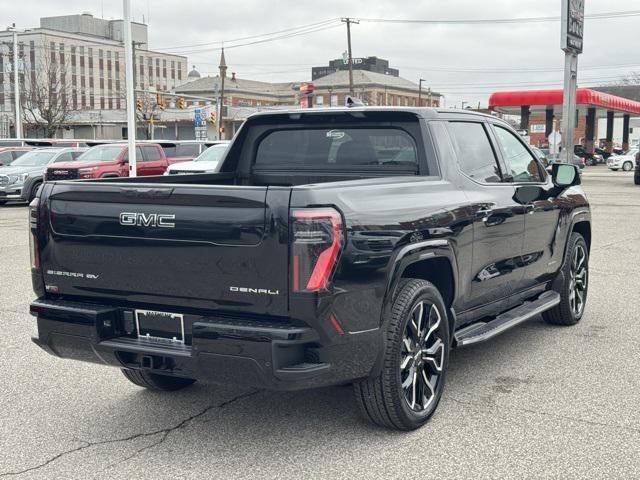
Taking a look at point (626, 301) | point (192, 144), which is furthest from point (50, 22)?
point (626, 301)

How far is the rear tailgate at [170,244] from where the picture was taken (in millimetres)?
3771

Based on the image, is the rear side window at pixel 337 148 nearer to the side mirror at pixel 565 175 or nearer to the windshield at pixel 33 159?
the side mirror at pixel 565 175

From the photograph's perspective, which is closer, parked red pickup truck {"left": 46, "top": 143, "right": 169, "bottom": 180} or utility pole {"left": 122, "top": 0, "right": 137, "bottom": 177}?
utility pole {"left": 122, "top": 0, "right": 137, "bottom": 177}

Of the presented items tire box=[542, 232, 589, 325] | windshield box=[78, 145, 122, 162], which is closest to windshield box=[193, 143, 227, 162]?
windshield box=[78, 145, 122, 162]

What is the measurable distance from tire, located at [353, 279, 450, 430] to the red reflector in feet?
1.21

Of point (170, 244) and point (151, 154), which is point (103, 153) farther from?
point (170, 244)

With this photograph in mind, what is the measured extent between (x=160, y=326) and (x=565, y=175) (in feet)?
12.1

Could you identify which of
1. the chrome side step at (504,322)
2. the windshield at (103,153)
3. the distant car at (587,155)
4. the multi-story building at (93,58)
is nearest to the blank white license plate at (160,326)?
the chrome side step at (504,322)

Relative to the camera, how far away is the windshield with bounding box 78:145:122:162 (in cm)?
2247

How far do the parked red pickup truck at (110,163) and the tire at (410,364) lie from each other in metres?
17.2

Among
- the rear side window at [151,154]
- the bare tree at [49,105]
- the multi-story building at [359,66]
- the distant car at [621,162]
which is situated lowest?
the distant car at [621,162]

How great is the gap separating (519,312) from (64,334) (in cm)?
325

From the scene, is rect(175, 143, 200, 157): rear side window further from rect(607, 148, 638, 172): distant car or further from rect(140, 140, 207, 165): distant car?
rect(607, 148, 638, 172): distant car

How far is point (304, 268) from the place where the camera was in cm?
371
